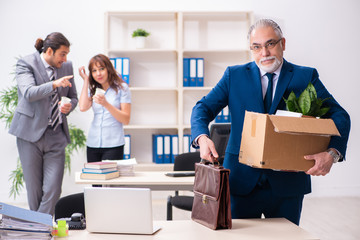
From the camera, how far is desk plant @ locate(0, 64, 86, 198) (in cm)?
464

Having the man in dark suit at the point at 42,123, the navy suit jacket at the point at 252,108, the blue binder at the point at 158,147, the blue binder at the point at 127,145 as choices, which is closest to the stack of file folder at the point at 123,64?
the blue binder at the point at 127,145

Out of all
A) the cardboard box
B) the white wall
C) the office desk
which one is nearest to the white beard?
the cardboard box

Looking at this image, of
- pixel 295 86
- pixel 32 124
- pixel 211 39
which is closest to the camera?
pixel 295 86

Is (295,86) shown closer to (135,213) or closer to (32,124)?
(135,213)

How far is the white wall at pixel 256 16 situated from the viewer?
16.8 ft

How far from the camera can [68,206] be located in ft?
7.60

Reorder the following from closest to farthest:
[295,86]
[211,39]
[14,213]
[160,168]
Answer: [14,213], [295,86], [160,168], [211,39]

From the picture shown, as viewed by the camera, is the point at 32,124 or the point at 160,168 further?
the point at 160,168

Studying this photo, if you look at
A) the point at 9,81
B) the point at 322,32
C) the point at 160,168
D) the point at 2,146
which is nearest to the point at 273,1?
the point at 322,32

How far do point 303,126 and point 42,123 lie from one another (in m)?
2.30

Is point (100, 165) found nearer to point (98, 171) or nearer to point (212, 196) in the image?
point (98, 171)

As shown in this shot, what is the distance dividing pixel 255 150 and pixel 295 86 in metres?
0.39

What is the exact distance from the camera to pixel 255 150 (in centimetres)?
169

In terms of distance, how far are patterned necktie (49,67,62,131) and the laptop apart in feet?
5.93
